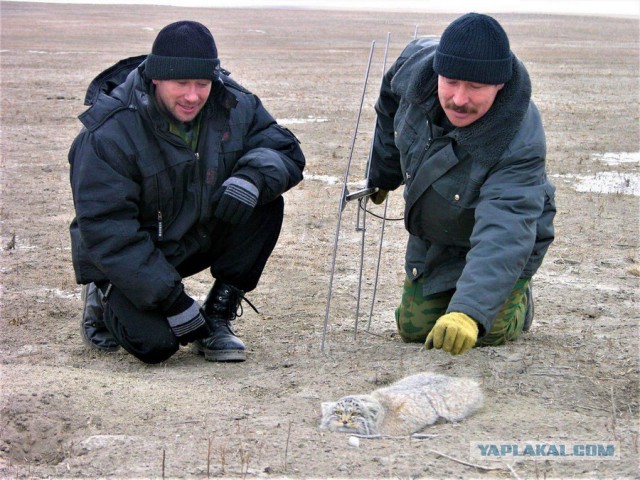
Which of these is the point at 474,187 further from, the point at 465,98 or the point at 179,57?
the point at 179,57

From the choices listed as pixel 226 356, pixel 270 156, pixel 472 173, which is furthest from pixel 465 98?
pixel 226 356

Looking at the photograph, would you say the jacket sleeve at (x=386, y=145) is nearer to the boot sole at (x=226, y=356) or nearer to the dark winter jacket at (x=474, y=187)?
the dark winter jacket at (x=474, y=187)

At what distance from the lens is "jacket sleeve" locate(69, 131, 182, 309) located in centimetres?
444

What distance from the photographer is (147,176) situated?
455 centimetres

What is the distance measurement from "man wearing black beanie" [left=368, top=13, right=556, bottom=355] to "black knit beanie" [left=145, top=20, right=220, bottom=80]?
3.12ft

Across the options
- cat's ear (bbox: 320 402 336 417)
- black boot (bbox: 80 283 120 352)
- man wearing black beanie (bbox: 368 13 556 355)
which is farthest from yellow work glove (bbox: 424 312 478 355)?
black boot (bbox: 80 283 120 352)

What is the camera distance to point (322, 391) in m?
4.22

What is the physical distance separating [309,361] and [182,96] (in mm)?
1442

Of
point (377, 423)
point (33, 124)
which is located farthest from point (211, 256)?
point (33, 124)

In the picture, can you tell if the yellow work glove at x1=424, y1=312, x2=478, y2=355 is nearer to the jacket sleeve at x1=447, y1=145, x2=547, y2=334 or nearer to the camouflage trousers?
the jacket sleeve at x1=447, y1=145, x2=547, y2=334

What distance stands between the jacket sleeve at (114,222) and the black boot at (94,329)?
1.60 feet

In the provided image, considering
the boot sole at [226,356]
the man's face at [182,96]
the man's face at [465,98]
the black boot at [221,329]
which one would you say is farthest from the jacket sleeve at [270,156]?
the man's face at [465,98]

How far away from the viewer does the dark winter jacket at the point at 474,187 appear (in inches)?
154

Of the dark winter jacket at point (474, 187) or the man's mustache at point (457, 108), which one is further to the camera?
the man's mustache at point (457, 108)
